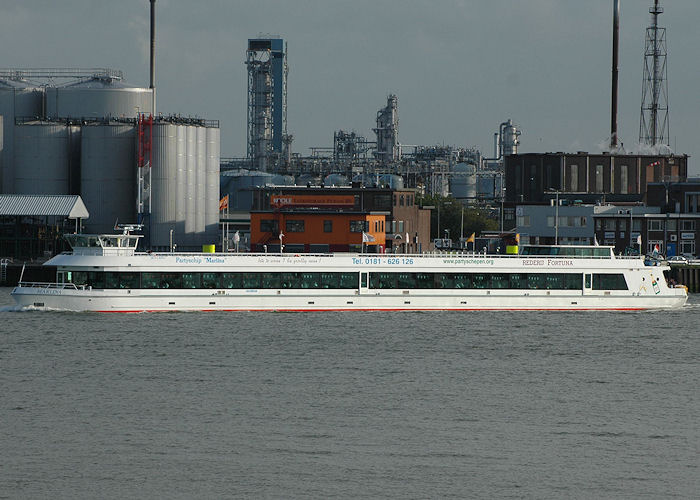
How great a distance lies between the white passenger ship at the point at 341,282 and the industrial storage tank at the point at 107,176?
43406mm

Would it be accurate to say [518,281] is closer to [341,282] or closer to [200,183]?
[341,282]

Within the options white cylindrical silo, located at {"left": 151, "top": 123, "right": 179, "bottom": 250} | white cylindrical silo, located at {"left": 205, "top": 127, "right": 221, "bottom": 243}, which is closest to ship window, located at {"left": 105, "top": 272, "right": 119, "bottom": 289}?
white cylindrical silo, located at {"left": 151, "top": 123, "right": 179, "bottom": 250}

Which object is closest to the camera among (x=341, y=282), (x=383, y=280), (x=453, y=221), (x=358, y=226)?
(x=341, y=282)

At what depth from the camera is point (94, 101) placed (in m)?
122

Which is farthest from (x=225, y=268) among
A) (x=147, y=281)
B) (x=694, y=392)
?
(x=694, y=392)

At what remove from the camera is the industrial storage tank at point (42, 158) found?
114312 mm

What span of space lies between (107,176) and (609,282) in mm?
53410

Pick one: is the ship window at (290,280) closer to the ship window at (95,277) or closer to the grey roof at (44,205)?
the ship window at (95,277)

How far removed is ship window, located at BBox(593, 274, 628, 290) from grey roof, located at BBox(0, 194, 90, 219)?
48215mm

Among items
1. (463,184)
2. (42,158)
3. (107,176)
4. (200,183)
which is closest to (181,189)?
(200,183)

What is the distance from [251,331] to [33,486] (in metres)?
28.4

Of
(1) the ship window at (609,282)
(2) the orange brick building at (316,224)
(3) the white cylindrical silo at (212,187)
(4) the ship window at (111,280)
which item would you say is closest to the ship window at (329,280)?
(4) the ship window at (111,280)

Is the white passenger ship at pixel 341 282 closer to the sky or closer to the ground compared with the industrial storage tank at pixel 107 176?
closer to the ground

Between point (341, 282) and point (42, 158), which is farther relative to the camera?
point (42, 158)
